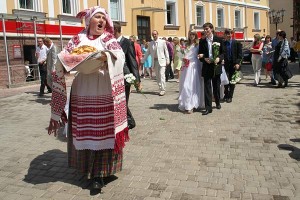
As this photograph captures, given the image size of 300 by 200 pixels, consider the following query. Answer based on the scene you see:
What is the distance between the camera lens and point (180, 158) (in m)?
4.92

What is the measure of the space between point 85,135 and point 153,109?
480 cm

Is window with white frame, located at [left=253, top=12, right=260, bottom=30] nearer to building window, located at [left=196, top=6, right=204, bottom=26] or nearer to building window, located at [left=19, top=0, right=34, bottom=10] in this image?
building window, located at [left=196, top=6, right=204, bottom=26]

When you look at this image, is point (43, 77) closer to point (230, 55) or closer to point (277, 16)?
point (230, 55)

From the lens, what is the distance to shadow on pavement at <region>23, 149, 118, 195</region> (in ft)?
14.0

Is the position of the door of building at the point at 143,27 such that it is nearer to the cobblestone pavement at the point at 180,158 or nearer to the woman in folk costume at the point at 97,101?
the cobblestone pavement at the point at 180,158

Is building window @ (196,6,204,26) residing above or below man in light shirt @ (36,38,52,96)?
above

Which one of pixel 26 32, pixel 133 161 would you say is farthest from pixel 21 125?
pixel 26 32

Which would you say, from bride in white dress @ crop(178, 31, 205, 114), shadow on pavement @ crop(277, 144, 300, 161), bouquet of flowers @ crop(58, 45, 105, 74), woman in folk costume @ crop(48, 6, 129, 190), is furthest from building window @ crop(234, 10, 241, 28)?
bouquet of flowers @ crop(58, 45, 105, 74)

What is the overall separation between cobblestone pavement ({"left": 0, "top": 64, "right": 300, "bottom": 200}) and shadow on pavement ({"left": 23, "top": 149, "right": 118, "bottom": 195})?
0.04 ft

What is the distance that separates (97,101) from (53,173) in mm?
1343

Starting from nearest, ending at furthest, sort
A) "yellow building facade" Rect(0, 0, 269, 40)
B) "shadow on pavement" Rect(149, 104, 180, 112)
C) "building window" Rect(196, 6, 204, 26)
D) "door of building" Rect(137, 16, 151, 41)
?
"shadow on pavement" Rect(149, 104, 180, 112) < "yellow building facade" Rect(0, 0, 269, 40) < "door of building" Rect(137, 16, 151, 41) < "building window" Rect(196, 6, 204, 26)

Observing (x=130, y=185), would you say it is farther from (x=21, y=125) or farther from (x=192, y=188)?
(x=21, y=125)

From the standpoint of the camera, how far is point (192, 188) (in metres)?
3.92

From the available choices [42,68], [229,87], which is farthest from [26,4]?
[229,87]
